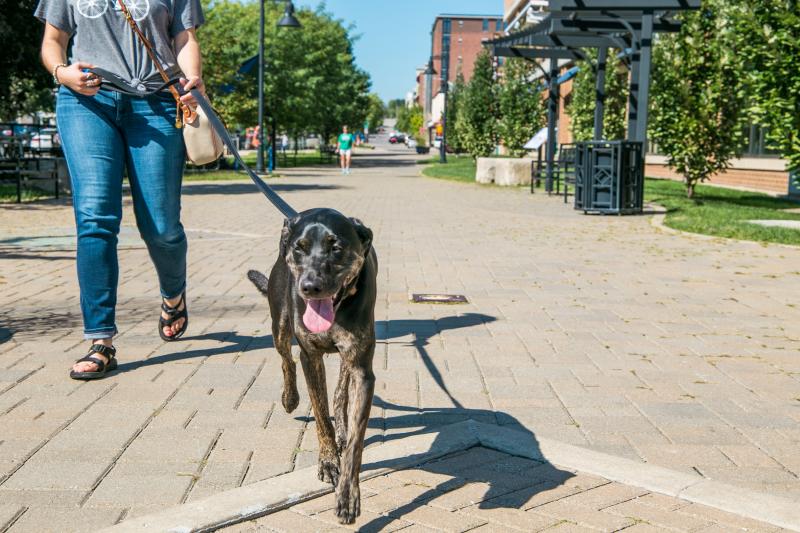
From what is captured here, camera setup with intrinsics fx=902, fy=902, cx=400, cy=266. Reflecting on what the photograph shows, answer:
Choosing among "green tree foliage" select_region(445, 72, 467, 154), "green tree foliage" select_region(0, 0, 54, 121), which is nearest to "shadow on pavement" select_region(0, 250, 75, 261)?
"green tree foliage" select_region(0, 0, 54, 121)

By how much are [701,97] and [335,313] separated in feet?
53.3

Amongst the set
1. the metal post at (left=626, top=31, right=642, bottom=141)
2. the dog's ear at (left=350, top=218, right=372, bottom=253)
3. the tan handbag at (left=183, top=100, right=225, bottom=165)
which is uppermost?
the metal post at (left=626, top=31, right=642, bottom=141)

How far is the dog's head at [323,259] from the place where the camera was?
265 centimetres

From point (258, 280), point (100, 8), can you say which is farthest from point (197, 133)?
point (258, 280)

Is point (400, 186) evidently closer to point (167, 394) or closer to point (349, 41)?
point (167, 394)

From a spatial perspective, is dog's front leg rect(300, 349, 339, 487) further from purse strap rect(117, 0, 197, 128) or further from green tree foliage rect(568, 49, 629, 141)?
green tree foliage rect(568, 49, 629, 141)

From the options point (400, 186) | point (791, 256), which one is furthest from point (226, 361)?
point (400, 186)

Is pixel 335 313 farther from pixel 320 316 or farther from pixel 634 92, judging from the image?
pixel 634 92

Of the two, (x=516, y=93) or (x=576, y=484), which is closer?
(x=576, y=484)

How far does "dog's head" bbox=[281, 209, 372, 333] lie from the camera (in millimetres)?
2646

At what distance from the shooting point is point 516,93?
34781mm

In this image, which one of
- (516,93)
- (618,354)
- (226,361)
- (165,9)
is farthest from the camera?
(516,93)

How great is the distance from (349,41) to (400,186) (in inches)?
1339

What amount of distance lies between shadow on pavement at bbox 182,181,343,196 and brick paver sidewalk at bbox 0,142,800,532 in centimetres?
1256
